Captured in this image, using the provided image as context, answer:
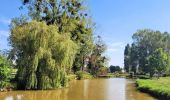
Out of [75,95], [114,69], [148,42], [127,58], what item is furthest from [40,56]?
[127,58]

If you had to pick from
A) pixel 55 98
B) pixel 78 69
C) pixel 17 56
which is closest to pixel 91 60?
pixel 78 69

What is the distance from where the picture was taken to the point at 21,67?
34.5 m

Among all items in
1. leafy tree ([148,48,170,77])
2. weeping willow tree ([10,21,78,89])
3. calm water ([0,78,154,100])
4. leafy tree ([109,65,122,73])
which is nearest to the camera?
calm water ([0,78,154,100])

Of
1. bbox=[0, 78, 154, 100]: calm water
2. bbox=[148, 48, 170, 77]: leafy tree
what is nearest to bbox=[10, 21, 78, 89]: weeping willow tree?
bbox=[0, 78, 154, 100]: calm water

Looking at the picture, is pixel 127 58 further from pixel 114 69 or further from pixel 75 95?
pixel 75 95

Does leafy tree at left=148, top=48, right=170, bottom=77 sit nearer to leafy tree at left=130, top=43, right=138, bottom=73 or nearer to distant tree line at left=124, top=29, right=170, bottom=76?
distant tree line at left=124, top=29, right=170, bottom=76

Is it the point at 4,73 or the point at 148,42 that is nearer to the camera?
the point at 4,73

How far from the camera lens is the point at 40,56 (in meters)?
34.2

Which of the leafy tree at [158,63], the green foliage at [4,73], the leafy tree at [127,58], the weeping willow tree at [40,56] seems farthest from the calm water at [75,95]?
the leafy tree at [127,58]

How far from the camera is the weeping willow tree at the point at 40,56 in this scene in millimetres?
34000

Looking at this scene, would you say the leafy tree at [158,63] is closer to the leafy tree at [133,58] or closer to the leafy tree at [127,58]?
the leafy tree at [133,58]

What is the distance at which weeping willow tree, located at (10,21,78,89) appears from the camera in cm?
3400

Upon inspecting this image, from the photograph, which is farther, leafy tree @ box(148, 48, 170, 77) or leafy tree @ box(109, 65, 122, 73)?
leafy tree @ box(109, 65, 122, 73)

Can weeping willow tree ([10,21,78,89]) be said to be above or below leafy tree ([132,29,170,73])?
below
